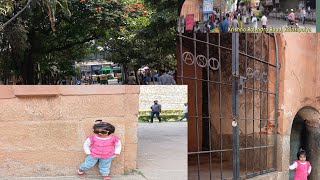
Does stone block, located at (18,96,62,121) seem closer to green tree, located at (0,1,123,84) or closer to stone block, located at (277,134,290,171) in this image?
green tree, located at (0,1,123,84)

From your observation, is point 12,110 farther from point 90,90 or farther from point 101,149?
point 101,149

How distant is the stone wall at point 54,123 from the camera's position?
11.9 ft

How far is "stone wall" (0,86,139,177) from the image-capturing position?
3621 mm

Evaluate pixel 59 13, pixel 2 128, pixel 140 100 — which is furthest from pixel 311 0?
pixel 59 13

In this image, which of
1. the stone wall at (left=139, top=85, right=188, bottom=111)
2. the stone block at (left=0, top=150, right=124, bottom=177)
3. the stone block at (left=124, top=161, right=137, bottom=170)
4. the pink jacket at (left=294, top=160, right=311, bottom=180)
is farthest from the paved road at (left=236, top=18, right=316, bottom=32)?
the pink jacket at (left=294, top=160, right=311, bottom=180)

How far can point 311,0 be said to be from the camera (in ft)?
10.2

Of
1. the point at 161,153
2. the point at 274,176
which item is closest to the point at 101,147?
the point at 161,153

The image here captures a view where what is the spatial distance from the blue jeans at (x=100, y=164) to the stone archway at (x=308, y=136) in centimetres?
263

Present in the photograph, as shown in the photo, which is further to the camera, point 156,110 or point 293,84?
point 293,84

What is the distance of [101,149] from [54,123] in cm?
47

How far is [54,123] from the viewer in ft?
12.1

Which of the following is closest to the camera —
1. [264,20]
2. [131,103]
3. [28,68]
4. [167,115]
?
[264,20]

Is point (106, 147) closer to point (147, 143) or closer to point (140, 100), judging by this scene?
point (140, 100)

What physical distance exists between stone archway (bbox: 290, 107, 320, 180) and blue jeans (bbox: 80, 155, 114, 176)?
2632 millimetres
